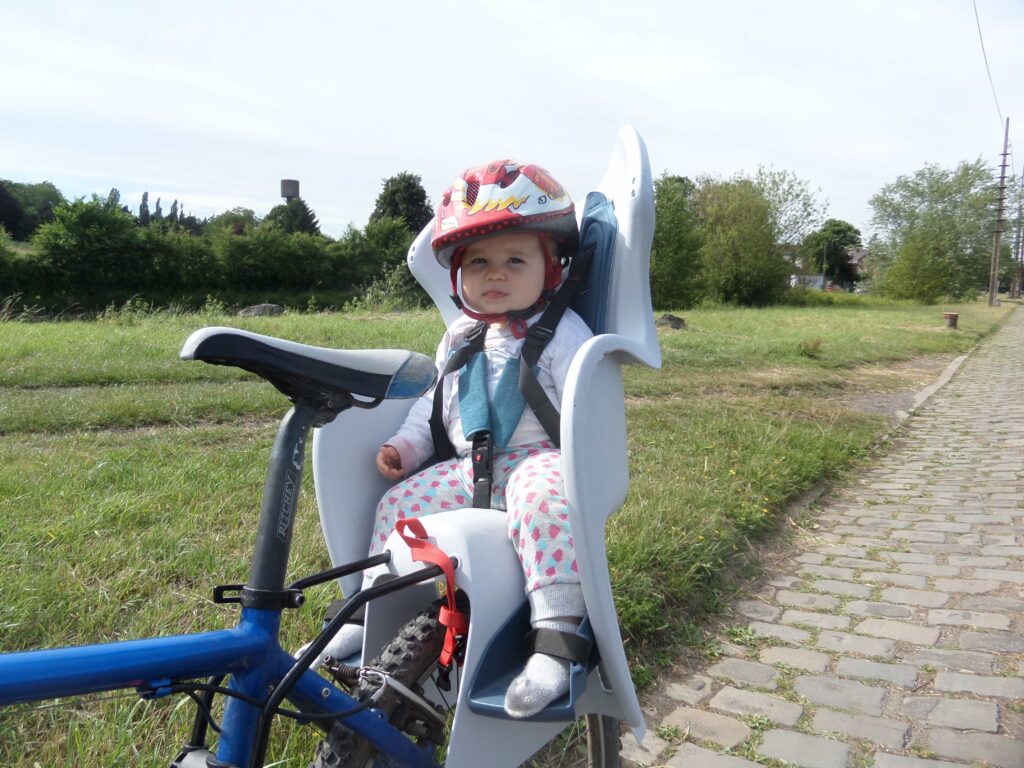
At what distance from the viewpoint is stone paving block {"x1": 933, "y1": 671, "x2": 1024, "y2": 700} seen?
305cm

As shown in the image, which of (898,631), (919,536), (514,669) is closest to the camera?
(514,669)

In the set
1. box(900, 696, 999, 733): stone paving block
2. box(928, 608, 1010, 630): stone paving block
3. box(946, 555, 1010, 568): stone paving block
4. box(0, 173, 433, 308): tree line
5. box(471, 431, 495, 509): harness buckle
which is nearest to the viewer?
box(471, 431, 495, 509): harness buckle

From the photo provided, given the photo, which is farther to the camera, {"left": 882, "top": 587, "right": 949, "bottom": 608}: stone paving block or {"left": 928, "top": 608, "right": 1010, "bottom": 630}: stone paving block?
{"left": 882, "top": 587, "right": 949, "bottom": 608}: stone paving block

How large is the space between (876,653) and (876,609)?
19.7 inches

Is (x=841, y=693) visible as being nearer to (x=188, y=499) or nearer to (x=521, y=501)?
(x=521, y=501)

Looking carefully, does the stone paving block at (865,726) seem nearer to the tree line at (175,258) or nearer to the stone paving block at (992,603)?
the stone paving block at (992,603)

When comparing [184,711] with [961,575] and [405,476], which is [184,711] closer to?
[405,476]

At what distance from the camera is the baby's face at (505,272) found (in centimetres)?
243

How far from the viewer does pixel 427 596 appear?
7.05 ft

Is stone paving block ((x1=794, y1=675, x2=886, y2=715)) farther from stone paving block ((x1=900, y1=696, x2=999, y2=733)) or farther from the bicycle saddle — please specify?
the bicycle saddle

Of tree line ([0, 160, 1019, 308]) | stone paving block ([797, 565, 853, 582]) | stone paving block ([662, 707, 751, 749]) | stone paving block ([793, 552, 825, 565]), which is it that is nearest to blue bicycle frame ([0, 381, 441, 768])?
stone paving block ([662, 707, 751, 749])

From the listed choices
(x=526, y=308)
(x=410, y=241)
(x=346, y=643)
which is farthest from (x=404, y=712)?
(x=410, y=241)

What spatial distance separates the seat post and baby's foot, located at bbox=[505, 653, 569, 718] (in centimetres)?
54

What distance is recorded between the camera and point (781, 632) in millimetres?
3646
